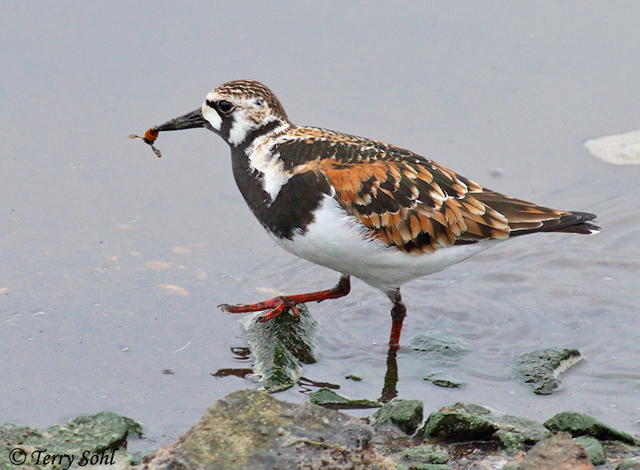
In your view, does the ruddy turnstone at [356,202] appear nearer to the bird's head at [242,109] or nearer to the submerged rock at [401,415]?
the bird's head at [242,109]

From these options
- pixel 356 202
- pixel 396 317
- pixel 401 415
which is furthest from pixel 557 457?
pixel 396 317

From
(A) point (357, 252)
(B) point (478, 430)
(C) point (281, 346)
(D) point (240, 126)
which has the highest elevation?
(D) point (240, 126)

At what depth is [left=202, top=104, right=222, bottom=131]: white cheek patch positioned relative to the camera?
5828 mm

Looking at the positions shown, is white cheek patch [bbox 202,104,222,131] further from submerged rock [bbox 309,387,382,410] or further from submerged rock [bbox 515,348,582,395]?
submerged rock [bbox 515,348,582,395]

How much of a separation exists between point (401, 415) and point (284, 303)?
1.49m

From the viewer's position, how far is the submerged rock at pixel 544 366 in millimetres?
5496

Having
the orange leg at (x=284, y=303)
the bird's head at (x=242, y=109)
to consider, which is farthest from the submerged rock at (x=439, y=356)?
the bird's head at (x=242, y=109)

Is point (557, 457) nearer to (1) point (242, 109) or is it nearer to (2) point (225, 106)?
(1) point (242, 109)

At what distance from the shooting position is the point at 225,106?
18.9ft

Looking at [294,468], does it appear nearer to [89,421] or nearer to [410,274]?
[89,421]

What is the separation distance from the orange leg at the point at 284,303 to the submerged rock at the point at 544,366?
1.40 meters

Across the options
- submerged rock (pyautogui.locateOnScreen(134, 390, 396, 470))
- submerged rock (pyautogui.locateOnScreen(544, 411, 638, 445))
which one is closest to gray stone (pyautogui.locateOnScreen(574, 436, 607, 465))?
submerged rock (pyautogui.locateOnScreen(544, 411, 638, 445))

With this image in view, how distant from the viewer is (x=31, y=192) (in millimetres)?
7598

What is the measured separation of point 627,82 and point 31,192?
653 cm
